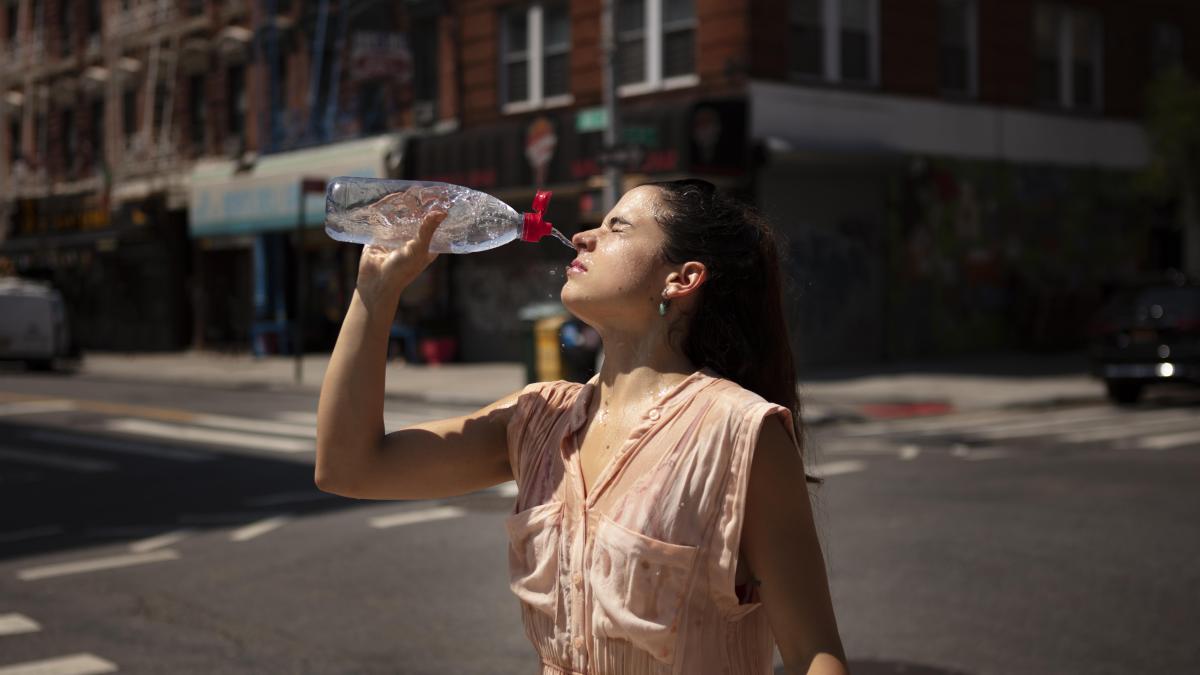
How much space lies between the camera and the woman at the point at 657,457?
2.24 metres

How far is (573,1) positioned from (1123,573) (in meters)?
18.5

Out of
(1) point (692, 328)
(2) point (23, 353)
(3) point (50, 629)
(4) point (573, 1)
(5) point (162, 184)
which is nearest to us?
(1) point (692, 328)

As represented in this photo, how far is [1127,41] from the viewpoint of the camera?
91.6 ft

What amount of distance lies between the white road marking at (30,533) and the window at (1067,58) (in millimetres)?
22271

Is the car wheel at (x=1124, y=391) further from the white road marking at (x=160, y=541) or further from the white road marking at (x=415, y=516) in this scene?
the white road marking at (x=160, y=541)

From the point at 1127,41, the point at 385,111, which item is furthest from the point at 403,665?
the point at 1127,41

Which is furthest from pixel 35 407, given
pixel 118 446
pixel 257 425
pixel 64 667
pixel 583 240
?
pixel 583 240

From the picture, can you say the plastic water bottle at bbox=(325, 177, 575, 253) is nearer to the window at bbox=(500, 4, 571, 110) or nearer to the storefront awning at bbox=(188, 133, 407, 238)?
the window at bbox=(500, 4, 571, 110)

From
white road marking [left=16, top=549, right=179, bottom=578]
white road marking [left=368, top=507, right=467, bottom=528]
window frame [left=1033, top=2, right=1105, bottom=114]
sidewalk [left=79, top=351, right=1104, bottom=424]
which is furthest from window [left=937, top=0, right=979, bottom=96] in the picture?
white road marking [left=16, top=549, right=179, bottom=578]

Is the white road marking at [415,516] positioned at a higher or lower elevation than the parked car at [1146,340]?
lower

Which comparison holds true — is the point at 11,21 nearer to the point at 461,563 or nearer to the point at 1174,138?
the point at 1174,138

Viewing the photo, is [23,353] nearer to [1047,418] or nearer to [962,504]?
[1047,418]

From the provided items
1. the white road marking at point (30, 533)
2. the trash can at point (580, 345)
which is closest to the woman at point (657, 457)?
the white road marking at point (30, 533)

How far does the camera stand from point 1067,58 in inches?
1058
